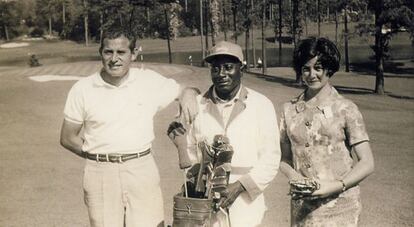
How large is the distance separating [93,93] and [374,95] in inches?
945

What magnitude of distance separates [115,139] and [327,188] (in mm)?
1608

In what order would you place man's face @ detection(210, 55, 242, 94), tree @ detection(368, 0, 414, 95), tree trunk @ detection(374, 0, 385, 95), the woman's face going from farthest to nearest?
tree trunk @ detection(374, 0, 385, 95), tree @ detection(368, 0, 414, 95), man's face @ detection(210, 55, 242, 94), the woman's face

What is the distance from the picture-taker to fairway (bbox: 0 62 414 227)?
24.3 feet

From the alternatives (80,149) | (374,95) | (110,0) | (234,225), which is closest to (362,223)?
(234,225)

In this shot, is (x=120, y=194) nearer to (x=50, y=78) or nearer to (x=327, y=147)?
(x=327, y=147)

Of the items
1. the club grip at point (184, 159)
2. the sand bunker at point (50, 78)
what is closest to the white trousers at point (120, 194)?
the club grip at point (184, 159)

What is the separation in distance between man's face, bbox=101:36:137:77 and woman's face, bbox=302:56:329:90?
1357 millimetres

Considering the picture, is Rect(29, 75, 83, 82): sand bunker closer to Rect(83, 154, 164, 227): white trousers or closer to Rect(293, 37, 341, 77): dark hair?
Rect(83, 154, 164, 227): white trousers

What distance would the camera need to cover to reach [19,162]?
11031 mm

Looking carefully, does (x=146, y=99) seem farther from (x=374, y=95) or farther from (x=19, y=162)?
(x=374, y=95)

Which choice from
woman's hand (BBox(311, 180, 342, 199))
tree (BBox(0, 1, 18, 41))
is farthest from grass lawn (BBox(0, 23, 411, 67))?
woman's hand (BBox(311, 180, 342, 199))

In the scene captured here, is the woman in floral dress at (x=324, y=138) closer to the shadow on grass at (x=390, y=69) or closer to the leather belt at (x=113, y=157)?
the leather belt at (x=113, y=157)

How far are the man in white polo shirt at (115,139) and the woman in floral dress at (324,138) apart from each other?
0.88m

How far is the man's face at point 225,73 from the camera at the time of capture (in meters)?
3.70
